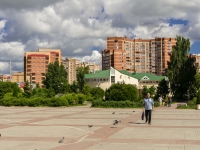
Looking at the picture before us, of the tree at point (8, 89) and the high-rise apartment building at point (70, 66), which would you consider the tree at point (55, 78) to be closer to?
the tree at point (8, 89)

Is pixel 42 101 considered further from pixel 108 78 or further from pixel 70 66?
pixel 70 66

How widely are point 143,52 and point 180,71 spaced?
274ft

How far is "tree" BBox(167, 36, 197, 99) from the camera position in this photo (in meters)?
58.0

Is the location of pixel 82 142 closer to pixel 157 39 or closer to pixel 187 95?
pixel 187 95

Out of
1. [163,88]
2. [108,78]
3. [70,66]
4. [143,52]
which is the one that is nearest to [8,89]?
[163,88]

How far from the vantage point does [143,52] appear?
5551 inches

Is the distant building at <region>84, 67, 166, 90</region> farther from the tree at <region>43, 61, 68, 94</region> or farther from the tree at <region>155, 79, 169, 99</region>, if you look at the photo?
the tree at <region>155, 79, 169, 99</region>

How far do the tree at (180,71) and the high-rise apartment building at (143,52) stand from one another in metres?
70.4

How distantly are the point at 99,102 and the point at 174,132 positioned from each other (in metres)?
22.6

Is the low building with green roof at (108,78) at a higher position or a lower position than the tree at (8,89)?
higher

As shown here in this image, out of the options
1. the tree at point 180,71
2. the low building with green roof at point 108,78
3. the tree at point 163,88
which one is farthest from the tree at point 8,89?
the low building with green roof at point 108,78

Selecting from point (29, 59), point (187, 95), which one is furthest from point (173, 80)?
point (29, 59)

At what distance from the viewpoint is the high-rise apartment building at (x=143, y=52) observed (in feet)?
433

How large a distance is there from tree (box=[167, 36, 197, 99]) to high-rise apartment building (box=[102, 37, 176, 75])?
70.4 meters
